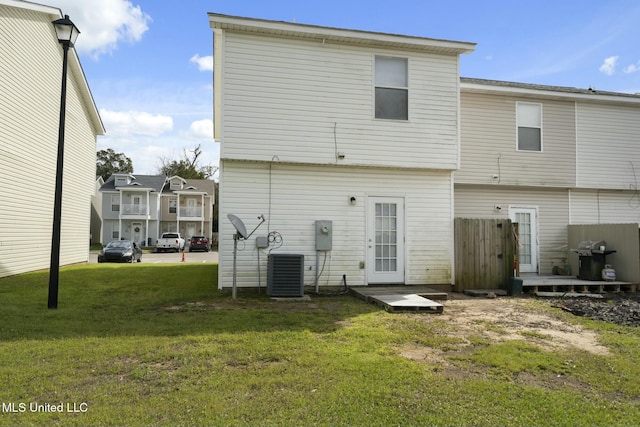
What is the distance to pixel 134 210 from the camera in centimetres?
3869

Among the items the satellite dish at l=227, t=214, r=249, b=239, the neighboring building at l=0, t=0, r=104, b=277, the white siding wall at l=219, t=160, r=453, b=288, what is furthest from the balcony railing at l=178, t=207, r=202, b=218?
the satellite dish at l=227, t=214, r=249, b=239

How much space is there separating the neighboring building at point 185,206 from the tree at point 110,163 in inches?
807

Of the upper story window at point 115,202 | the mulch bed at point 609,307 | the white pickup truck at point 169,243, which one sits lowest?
the mulch bed at point 609,307

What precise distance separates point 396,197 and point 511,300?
11.0 feet

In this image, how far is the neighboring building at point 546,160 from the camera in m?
11.8

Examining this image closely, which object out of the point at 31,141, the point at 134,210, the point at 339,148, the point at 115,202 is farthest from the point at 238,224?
the point at 115,202

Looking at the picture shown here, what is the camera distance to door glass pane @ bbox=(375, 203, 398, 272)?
32.7 ft

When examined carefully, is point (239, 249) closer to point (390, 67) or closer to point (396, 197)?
point (396, 197)

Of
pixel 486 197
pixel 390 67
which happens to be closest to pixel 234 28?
pixel 390 67

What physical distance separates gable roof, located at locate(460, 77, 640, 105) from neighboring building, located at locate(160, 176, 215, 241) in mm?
33034

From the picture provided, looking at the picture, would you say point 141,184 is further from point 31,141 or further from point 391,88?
point 391,88

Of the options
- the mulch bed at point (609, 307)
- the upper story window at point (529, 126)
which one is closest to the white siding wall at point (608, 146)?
the upper story window at point (529, 126)

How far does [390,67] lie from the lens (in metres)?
10.0

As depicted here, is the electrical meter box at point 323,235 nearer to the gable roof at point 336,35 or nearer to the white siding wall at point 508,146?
the gable roof at point 336,35
